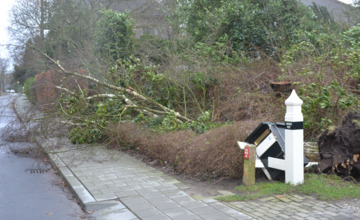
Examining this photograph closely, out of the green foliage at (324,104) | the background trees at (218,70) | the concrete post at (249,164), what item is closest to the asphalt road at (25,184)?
the background trees at (218,70)

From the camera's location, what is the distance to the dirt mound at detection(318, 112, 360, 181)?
5.95 metres

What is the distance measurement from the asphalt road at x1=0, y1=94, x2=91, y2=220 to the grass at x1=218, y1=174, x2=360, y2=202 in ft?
7.99

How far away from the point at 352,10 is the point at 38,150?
56.7ft

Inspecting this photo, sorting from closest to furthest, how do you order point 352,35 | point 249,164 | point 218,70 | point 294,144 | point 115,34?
point 294,144, point 249,164, point 218,70, point 352,35, point 115,34

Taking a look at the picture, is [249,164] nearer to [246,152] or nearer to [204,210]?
[246,152]

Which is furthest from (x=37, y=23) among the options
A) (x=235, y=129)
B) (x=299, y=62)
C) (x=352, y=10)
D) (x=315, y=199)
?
(x=315, y=199)

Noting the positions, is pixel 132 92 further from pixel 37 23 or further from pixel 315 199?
pixel 37 23

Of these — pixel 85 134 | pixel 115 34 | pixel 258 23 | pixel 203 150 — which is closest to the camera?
pixel 203 150

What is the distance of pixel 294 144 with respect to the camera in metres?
5.72

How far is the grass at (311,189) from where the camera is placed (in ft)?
17.8

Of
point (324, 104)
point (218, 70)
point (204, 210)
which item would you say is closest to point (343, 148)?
point (324, 104)

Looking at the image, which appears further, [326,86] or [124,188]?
[326,86]

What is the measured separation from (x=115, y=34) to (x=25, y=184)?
11457mm

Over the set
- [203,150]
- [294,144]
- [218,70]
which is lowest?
[203,150]
